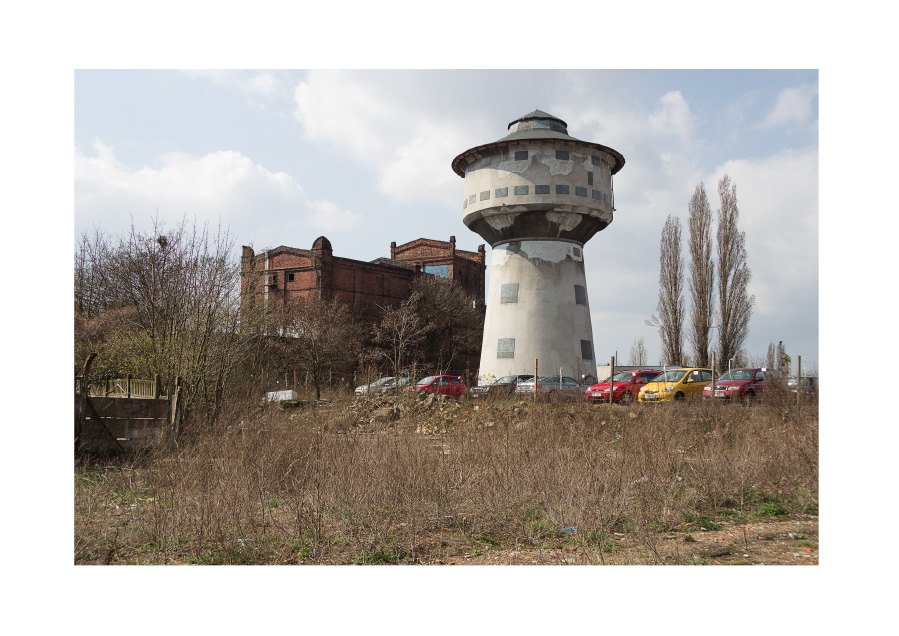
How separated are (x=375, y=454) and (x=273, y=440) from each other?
1504 millimetres

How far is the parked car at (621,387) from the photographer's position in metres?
19.8

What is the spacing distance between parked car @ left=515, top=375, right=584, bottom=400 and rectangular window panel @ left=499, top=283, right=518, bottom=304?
3603 mm

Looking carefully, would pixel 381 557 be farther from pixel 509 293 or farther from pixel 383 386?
pixel 509 293

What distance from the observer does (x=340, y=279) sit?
37.1m

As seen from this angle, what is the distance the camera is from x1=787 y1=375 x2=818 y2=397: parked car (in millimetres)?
13675

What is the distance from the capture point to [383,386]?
19.3m

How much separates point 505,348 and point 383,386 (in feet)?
22.5

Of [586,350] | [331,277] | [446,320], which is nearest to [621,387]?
[586,350]

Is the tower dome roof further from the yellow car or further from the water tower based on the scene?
the yellow car

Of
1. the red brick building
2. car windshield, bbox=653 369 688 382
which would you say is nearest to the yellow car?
car windshield, bbox=653 369 688 382

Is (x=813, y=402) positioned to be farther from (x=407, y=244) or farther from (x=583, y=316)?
(x=407, y=244)

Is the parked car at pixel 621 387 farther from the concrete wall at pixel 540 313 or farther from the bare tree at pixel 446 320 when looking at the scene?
the bare tree at pixel 446 320

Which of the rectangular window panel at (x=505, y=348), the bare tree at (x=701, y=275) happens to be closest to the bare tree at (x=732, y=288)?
the bare tree at (x=701, y=275)

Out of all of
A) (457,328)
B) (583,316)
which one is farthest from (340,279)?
(583,316)
